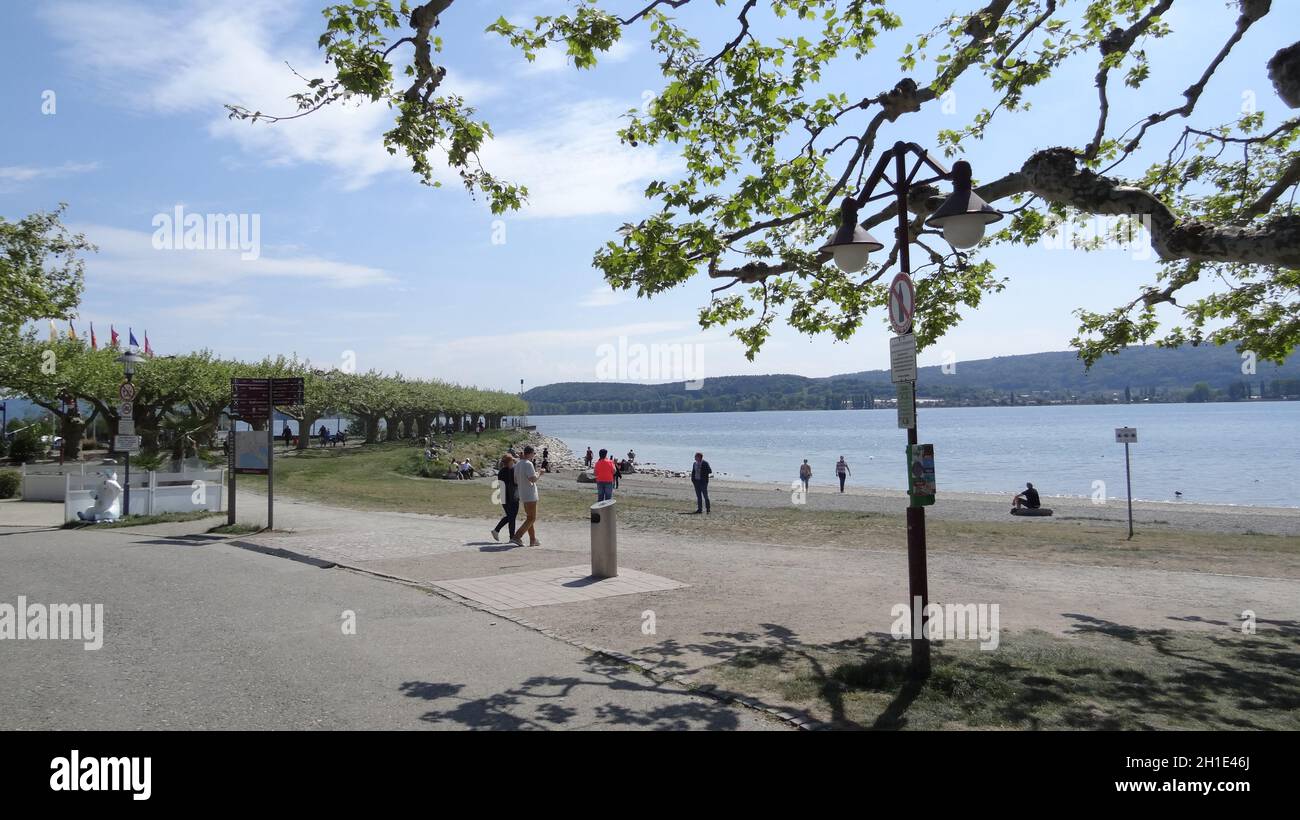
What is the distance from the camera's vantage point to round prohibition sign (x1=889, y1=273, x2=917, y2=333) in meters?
6.08

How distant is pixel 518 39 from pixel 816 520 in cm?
1692

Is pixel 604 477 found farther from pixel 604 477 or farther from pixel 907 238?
pixel 907 238

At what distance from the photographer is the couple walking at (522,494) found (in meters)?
14.2

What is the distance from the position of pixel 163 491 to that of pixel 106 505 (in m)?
1.42

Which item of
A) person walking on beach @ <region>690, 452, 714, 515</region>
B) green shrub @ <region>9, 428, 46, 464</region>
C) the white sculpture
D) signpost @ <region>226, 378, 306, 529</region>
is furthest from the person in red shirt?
green shrub @ <region>9, 428, 46, 464</region>

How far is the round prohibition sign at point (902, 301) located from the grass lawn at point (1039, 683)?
2655 millimetres

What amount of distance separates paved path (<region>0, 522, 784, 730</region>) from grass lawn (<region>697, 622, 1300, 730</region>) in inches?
27.5

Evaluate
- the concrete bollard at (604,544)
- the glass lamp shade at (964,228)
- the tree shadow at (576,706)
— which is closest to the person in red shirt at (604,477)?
the concrete bollard at (604,544)

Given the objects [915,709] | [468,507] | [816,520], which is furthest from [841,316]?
[468,507]

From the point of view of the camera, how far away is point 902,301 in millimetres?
6117

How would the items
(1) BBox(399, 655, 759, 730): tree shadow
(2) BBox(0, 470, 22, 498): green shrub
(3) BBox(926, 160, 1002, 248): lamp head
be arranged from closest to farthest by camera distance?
(1) BBox(399, 655, 759, 730): tree shadow, (3) BBox(926, 160, 1002, 248): lamp head, (2) BBox(0, 470, 22, 498): green shrub

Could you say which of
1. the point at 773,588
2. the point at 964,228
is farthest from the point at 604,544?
the point at 964,228

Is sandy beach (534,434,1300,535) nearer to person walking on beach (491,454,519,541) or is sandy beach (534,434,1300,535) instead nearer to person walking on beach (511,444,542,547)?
person walking on beach (491,454,519,541)
